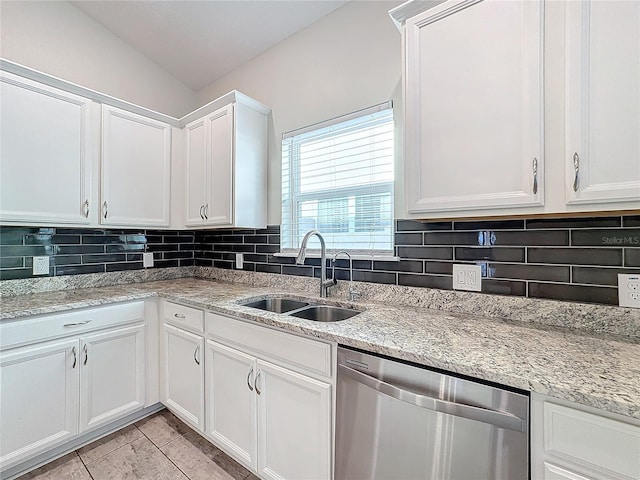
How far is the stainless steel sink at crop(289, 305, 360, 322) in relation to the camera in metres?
1.70

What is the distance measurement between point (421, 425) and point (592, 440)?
0.43m

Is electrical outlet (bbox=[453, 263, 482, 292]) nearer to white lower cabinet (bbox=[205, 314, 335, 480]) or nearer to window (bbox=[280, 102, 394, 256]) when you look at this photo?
window (bbox=[280, 102, 394, 256])

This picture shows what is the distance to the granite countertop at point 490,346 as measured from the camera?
2.48 feet

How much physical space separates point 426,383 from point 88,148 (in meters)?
2.46

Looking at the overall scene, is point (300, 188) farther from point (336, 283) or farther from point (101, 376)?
point (101, 376)

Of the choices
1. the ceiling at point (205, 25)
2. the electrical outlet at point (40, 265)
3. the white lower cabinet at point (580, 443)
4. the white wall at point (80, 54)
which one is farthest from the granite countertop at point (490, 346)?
the ceiling at point (205, 25)

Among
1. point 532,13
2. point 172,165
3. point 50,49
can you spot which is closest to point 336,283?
point 532,13

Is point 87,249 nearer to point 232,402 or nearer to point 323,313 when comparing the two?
point 232,402

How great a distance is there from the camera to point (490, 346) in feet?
3.33

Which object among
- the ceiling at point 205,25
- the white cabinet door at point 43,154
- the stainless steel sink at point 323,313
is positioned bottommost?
the stainless steel sink at point 323,313

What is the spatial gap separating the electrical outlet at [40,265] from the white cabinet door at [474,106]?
246 centimetres

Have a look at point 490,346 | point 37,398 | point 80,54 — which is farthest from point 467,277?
point 80,54

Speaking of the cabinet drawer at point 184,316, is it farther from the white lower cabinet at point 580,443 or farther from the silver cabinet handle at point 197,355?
the white lower cabinet at point 580,443

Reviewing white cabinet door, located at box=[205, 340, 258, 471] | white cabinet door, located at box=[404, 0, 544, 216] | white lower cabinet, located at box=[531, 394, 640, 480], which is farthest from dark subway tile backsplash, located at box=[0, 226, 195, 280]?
white lower cabinet, located at box=[531, 394, 640, 480]
